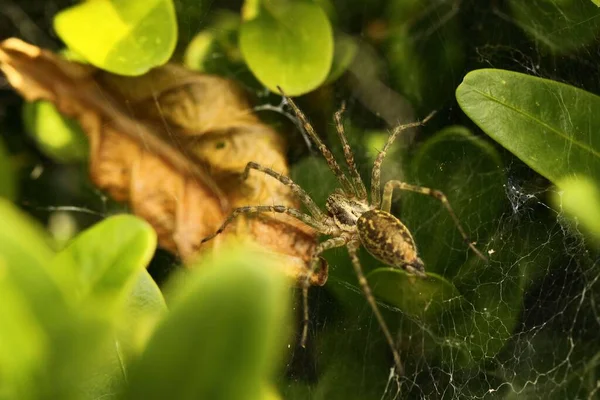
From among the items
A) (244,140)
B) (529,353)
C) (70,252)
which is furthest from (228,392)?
(244,140)

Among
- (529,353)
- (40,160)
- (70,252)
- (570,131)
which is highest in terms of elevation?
(570,131)

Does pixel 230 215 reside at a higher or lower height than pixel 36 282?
lower

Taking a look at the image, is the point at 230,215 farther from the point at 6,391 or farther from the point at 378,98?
the point at 6,391

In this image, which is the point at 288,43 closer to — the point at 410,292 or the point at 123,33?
the point at 123,33

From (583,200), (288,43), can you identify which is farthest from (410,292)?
(288,43)

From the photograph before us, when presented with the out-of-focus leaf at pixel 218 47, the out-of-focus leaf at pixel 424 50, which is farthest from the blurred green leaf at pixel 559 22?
the out-of-focus leaf at pixel 218 47

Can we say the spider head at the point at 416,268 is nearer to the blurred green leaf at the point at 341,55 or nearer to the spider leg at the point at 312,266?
the spider leg at the point at 312,266

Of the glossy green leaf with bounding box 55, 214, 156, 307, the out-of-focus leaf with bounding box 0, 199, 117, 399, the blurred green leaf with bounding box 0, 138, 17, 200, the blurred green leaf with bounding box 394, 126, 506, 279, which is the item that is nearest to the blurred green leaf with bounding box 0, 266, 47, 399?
the out-of-focus leaf with bounding box 0, 199, 117, 399
